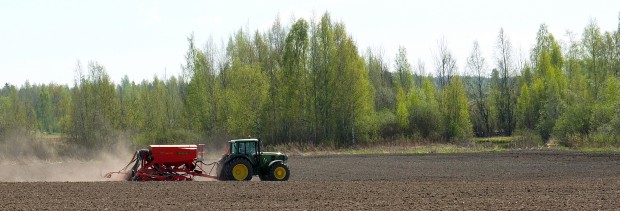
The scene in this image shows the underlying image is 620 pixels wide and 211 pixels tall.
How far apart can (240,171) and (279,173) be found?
4.94 feet

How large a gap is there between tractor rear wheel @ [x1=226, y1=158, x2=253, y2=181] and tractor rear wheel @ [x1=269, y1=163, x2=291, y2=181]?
812 millimetres

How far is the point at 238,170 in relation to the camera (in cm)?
2781

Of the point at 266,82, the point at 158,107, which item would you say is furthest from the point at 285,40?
the point at 158,107

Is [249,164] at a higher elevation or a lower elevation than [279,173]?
higher

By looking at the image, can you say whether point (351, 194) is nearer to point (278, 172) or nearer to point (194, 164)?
point (278, 172)

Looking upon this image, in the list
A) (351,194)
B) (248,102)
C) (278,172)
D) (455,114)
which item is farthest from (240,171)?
(455,114)

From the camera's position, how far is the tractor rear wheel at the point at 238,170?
27.7m

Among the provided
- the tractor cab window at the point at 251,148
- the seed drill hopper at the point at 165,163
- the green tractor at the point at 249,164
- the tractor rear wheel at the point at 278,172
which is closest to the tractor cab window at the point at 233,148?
the green tractor at the point at 249,164

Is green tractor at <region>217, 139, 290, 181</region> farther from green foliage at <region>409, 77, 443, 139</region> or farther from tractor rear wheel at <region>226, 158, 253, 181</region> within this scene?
green foliage at <region>409, 77, 443, 139</region>

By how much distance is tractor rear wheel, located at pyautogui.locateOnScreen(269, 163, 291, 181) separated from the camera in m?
27.8

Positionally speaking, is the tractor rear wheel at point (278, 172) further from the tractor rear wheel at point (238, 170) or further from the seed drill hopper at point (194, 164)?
the tractor rear wheel at point (238, 170)

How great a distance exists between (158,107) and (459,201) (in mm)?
64990

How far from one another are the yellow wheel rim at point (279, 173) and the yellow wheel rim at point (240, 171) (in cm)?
111

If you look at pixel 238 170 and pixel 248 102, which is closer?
pixel 238 170
